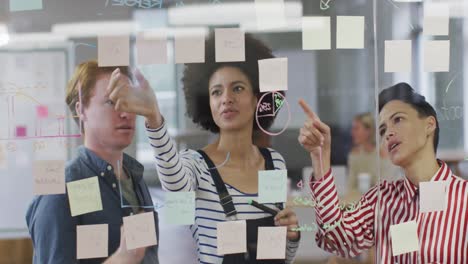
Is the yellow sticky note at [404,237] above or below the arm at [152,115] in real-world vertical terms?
below

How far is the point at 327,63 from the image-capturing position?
7.79 ft

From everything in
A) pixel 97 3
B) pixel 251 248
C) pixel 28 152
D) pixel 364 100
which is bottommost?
pixel 251 248

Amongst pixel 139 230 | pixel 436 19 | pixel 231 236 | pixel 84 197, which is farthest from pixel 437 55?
pixel 84 197

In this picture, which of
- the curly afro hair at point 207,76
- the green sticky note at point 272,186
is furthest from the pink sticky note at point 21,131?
the green sticky note at point 272,186

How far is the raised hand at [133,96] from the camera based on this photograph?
2.27 meters

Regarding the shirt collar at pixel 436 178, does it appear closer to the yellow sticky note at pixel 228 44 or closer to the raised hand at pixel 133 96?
the yellow sticky note at pixel 228 44

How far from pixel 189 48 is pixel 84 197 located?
0.71m

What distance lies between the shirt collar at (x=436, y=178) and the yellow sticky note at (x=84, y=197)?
126cm

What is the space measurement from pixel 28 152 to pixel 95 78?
0.39 metres

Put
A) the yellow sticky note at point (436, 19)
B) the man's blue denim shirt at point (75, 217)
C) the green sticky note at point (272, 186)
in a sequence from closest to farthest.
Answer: the man's blue denim shirt at point (75, 217) → the green sticky note at point (272, 186) → the yellow sticky note at point (436, 19)

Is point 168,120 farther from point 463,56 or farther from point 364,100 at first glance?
point 463,56

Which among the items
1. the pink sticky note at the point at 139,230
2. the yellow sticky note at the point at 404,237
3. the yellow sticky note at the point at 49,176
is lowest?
the yellow sticky note at the point at 404,237

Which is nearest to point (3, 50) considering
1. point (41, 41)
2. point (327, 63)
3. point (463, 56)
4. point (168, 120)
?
point (41, 41)

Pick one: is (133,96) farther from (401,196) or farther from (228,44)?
(401,196)
